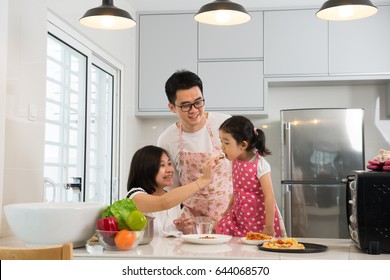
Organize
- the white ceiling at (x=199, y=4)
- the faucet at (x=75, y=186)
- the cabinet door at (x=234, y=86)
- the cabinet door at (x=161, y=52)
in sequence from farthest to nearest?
the cabinet door at (x=161, y=52) < the cabinet door at (x=234, y=86) < the white ceiling at (x=199, y=4) < the faucet at (x=75, y=186)

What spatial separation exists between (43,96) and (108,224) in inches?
43.7

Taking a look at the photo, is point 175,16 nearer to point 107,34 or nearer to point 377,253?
point 107,34

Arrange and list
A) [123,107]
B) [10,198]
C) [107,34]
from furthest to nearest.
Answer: [123,107] → [107,34] → [10,198]

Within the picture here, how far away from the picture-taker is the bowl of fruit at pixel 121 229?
66.4 inches

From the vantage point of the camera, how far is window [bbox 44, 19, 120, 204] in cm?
294

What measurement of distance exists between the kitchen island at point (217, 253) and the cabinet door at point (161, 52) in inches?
103

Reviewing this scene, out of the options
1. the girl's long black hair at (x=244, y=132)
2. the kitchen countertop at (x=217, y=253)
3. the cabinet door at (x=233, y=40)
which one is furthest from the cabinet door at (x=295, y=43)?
the kitchen countertop at (x=217, y=253)

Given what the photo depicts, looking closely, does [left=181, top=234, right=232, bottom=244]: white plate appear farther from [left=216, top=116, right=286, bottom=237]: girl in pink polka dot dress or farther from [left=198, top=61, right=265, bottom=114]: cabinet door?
[left=198, top=61, right=265, bottom=114]: cabinet door

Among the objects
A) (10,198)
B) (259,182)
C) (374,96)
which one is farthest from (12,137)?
(374,96)

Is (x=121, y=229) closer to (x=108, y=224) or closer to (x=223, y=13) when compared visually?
(x=108, y=224)

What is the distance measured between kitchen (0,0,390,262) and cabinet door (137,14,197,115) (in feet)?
0.26

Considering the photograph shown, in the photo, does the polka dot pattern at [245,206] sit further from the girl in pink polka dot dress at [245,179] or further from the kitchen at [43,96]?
the kitchen at [43,96]

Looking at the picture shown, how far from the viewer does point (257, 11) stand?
13.9 ft
